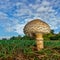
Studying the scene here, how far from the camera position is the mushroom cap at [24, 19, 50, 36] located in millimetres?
3990

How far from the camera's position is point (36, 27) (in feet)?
13.1

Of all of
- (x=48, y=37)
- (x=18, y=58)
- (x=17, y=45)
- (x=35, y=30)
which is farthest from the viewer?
(x=48, y=37)

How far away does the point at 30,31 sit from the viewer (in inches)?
159

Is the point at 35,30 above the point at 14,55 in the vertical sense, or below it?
above

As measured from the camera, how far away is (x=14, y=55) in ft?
Answer: 11.1

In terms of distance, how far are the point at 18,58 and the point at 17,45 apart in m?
0.42

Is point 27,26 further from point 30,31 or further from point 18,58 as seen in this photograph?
point 18,58

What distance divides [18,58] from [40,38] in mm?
889

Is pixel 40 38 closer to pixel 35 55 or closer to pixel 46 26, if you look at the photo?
pixel 46 26

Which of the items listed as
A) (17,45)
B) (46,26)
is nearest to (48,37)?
(46,26)

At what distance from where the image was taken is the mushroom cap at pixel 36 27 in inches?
157

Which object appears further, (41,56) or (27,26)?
(27,26)

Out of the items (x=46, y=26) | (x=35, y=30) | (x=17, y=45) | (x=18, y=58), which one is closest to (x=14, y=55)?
(x=18, y=58)

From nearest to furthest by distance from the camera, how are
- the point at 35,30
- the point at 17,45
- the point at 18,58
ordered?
the point at 18,58 → the point at 17,45 → the point at 35,30
